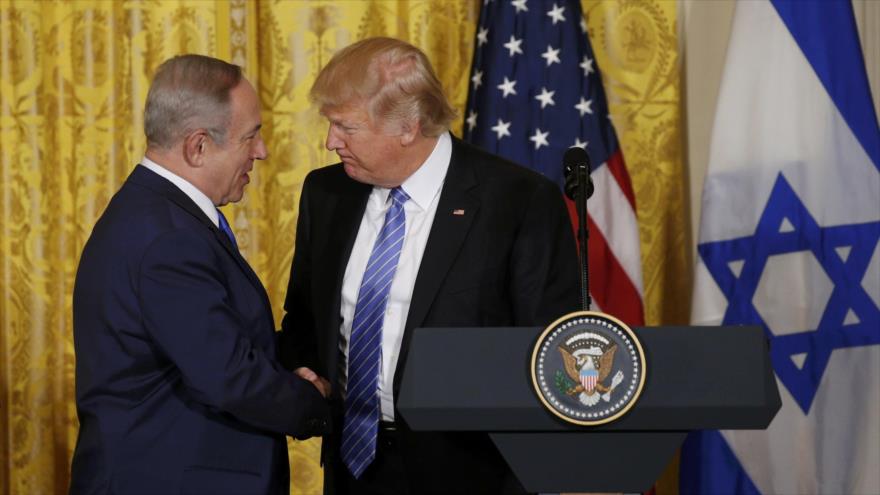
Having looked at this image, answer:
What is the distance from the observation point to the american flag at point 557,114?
4.18 meters

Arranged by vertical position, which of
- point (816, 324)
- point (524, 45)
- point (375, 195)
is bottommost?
point (816, 324)

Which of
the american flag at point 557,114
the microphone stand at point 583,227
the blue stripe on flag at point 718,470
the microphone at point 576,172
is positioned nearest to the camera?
the microphone stand at point 583,227

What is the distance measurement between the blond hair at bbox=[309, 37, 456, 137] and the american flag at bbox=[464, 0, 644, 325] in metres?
1.31

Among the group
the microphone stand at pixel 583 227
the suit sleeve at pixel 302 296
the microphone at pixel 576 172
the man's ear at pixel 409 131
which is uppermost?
the man's ear at pixel 409 131

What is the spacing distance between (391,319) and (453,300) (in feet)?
0.52

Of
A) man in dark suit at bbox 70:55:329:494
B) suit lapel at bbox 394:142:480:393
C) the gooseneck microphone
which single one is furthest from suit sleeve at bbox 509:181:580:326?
man in dark suit at bbox 70:55:329:494

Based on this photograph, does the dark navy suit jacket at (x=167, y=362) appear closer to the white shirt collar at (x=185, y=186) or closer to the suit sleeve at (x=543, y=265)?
the white shirt collar at (x=185, y=186)

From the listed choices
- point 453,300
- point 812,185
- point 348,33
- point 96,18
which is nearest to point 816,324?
point 812,185

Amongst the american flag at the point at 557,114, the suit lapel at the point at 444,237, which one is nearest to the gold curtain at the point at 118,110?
the american flag at the point at 557,114

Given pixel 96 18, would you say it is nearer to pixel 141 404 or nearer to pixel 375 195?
pixel 375 195

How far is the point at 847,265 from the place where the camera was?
12.7 ft

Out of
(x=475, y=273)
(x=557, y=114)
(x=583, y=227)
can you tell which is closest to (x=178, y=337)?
(x=475, y=273)

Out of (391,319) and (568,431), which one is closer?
(568,431)

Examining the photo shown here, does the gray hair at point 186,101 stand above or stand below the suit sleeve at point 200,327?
above
